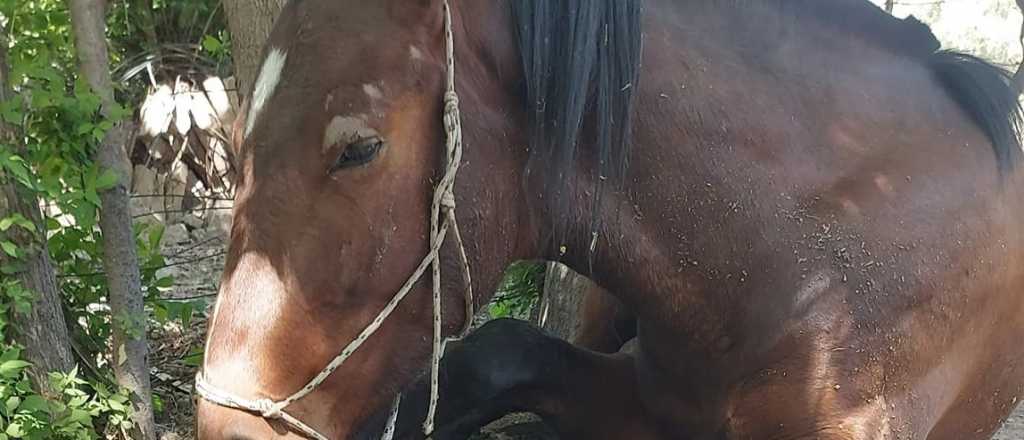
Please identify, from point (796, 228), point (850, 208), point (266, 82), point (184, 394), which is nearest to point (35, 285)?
point (184, 394)

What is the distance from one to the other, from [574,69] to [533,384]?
→ 107 cm

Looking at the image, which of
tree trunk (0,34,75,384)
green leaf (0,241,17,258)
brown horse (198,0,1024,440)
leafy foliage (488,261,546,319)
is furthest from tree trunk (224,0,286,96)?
leafy foliage (488,261,546,319)

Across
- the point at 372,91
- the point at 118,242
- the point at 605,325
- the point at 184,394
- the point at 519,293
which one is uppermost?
the point at 372,91

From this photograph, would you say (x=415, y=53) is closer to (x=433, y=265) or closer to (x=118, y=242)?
(x=433, y=265)

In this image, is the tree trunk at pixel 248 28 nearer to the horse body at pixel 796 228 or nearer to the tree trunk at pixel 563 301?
the tree trunk at pixel 563 301

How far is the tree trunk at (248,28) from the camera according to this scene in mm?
2746

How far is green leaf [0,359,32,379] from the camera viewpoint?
219cm

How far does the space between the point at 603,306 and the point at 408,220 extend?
128 centimetres

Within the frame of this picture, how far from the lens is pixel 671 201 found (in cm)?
A: 175

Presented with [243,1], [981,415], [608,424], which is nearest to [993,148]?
[981,415]

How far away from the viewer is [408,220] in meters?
1.58

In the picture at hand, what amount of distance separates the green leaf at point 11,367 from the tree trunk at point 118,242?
318mm

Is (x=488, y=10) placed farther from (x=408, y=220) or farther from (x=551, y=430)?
(x=551, y=430)

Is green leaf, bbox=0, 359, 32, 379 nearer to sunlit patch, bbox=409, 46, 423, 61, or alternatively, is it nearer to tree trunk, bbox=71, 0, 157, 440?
tree trunk, bbox=71, 0, 157, 440
